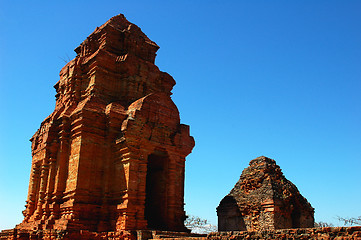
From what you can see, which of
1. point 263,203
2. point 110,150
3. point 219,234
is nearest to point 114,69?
point 110,150

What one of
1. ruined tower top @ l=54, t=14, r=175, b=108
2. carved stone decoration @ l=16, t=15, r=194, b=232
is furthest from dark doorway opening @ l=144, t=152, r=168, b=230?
ruined tower top @ l=54, t=14, r=175, b=108

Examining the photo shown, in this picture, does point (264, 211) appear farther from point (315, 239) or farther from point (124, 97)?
point (315, 239)

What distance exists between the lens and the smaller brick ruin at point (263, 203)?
17984mm

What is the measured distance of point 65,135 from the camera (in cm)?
A: 1577

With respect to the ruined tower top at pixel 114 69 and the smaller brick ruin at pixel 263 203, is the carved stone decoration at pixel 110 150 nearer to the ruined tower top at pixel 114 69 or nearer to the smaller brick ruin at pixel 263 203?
the ruined tower top at pixel 114 69

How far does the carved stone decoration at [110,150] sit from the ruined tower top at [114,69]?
0.17ft

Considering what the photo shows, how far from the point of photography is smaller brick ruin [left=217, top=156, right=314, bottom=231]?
59.0ft

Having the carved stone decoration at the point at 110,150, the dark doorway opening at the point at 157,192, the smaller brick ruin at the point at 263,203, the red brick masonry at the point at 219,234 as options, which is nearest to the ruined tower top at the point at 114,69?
the carved stone decoration at the point at 110,150

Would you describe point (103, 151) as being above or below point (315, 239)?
above

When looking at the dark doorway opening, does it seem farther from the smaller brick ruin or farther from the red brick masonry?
the smaller brick ruin

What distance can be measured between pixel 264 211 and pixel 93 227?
29.0ft

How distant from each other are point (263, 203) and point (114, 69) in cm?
1014

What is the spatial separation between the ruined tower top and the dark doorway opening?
3.08 m

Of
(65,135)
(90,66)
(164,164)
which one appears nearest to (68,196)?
(65,135)
